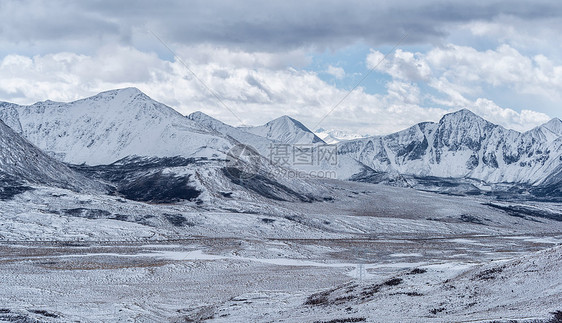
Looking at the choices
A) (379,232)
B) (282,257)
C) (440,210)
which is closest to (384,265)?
(282,257)

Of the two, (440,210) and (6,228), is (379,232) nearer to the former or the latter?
(440,210)

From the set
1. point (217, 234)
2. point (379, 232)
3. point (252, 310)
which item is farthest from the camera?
point (379, 232)

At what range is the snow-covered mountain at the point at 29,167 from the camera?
470 ft

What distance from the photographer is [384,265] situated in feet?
265

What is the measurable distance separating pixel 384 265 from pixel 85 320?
51.3 meters

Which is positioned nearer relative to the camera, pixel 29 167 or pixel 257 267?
pixel 257 267

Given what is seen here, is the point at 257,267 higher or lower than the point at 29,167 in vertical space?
lower

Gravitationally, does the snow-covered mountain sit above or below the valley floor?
above

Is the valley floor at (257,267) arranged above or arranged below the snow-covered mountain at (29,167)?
below

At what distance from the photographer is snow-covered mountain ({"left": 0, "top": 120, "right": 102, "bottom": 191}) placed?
143125 mm

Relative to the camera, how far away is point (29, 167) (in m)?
153

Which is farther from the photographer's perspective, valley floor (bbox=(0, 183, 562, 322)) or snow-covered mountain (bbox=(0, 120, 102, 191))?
snow-covered mountain (bbox=(0, 120, 102, 191))

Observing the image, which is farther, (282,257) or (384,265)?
(282,257)

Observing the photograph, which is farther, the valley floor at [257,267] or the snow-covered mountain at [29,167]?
the snow-covered mountain at [29,167]
